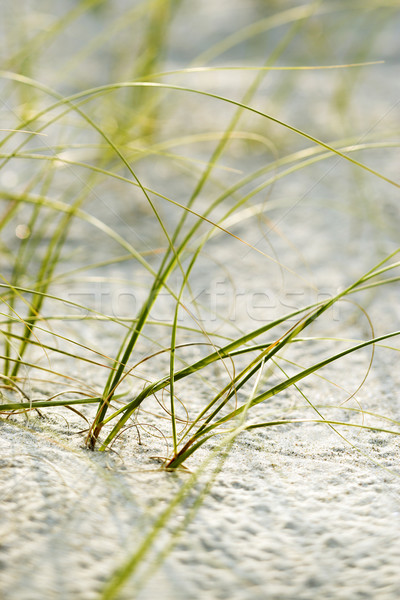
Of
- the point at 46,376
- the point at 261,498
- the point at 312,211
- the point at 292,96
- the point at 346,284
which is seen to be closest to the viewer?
the point at 261,498

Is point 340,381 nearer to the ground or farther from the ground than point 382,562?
farther from the ground

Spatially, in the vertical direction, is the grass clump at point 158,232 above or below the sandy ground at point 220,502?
above

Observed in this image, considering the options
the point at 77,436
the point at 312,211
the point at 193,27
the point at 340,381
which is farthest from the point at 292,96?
the point at 77,436

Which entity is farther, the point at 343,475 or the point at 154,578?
the point at 343,475

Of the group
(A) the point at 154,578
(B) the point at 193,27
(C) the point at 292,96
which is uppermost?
(B) the point at 193,27

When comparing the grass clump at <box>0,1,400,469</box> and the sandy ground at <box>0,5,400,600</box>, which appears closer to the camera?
the sandy ground at <box>0,5,400,600</box>

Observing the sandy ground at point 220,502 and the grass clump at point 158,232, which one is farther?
the grass clump at point 158,232

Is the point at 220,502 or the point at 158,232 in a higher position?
the point at 158,232

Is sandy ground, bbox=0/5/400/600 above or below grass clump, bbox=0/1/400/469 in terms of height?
below

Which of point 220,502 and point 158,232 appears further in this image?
point 158,232

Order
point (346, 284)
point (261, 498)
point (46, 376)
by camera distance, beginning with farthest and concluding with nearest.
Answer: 1. point (346, 284)
2. point (46, 376)
3. point (261, 498)

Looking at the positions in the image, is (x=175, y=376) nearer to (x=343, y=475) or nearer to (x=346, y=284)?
(x=343, y=475)
